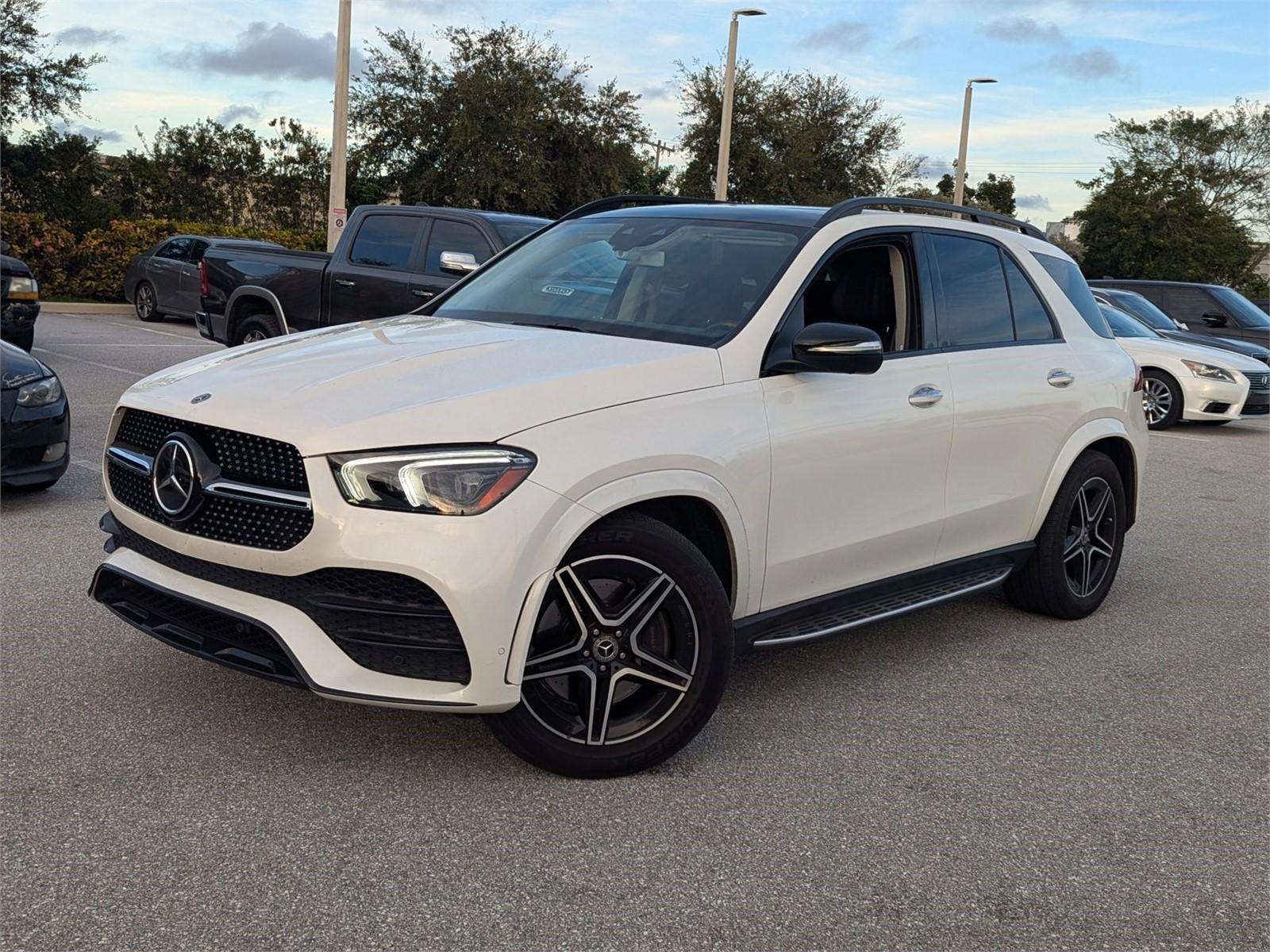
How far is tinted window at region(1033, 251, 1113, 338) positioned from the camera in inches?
233

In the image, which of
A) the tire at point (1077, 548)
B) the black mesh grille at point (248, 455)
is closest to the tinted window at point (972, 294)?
the tire at point (1077, 548)

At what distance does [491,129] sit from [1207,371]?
21.6 meters

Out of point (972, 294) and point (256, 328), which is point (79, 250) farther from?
point (972, 294)

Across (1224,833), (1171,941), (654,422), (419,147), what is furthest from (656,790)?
(419,147)

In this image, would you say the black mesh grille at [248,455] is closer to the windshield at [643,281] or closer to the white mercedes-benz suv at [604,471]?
the white mercedes-benz suv at [604,471]

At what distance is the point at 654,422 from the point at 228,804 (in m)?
1.58

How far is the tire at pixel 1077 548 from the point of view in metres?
5.66

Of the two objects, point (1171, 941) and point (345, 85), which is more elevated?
point (345, 85)

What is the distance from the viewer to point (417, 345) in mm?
4141

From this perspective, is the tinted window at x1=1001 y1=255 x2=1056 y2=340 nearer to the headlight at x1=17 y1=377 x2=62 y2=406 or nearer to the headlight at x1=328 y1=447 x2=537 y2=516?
the headlight at x1=328 y1=447 x2=537 y2=516

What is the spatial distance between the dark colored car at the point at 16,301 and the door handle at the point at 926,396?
9.84m

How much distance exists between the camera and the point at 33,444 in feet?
22.3

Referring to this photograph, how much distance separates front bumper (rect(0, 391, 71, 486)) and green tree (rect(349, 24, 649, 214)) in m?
25.4

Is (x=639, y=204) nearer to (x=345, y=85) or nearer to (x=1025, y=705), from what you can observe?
(x=1025, y=705)
